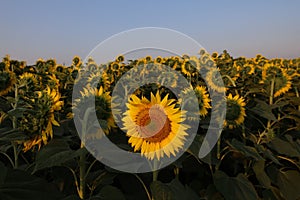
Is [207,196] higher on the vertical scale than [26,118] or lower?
lower

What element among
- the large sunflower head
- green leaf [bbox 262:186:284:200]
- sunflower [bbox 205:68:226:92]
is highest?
sunflower [bbox 205:68:226:92]

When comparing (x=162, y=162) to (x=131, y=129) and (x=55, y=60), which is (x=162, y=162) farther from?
(x=55, y=60)

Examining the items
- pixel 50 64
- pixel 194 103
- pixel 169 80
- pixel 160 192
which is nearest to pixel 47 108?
pixel 160 192

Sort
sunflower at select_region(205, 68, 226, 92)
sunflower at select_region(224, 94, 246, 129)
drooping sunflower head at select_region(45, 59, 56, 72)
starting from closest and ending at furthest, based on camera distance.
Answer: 1. sunflower at select_region(224, 94, 246, 129)
2. sunflower at select_region(205, 68, 226, 92)
3. drooping sunflower head at select_region(45, 59, 56, 72)

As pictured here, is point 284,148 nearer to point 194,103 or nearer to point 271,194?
point 271,194

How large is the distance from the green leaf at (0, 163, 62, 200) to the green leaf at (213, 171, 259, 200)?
926 mm

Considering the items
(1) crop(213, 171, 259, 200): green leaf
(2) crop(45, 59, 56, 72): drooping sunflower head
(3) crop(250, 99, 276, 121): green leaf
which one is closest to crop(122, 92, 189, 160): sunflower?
(1) crop(213, 171, 259, 200): green leaf

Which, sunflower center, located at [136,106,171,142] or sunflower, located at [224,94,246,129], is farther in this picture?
sunflower, located at [224,94,246,129]

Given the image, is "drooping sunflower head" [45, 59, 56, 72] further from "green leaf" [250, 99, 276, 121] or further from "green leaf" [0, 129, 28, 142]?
"green leaf" [0, 129, 28, 142]

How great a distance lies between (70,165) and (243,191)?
99 cm

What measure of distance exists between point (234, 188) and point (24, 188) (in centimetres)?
115

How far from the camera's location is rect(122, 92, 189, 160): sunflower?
1.72 metres

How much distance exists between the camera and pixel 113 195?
5.30ft

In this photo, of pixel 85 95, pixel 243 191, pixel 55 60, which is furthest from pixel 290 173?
pixel 55 60
